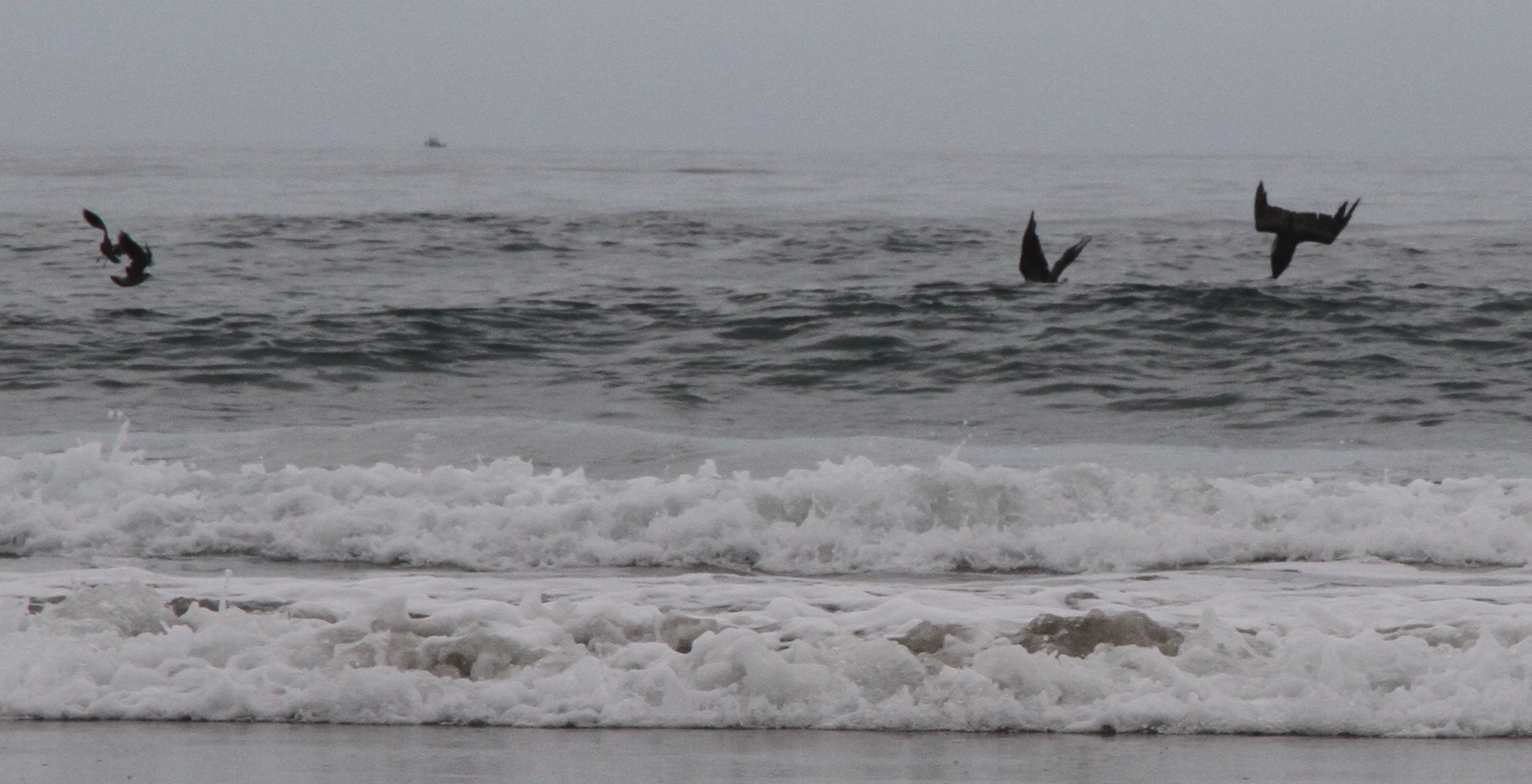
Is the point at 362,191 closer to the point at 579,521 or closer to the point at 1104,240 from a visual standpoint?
the point at 1104,240

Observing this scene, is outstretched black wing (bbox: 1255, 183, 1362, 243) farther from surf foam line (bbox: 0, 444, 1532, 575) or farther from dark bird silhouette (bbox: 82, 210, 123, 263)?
dark bird silhouette (bbox: 82, 210, 123, 263)

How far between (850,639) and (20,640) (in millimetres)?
2674

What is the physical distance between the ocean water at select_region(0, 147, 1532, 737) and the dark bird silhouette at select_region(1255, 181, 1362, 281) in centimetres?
102

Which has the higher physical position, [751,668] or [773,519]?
[751,668]

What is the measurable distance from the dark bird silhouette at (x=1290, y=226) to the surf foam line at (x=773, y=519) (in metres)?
4.03

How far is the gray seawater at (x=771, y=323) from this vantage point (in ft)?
39.6

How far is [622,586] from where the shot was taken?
6.45 m

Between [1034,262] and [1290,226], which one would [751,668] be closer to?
[1290,226]

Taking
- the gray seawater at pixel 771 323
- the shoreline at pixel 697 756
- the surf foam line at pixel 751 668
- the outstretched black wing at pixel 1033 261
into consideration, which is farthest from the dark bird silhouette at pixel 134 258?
the shoreline at pixel 697 756

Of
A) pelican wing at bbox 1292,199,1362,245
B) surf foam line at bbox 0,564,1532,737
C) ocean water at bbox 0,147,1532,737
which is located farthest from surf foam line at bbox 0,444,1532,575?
pelican wing at bbox 1292,199,1362,245

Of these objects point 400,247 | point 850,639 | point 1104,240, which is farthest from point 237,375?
point 1104,240

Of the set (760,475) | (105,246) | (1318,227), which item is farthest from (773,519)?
(105,246)

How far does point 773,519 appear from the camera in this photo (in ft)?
24.6

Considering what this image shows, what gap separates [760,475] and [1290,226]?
5986 mm
